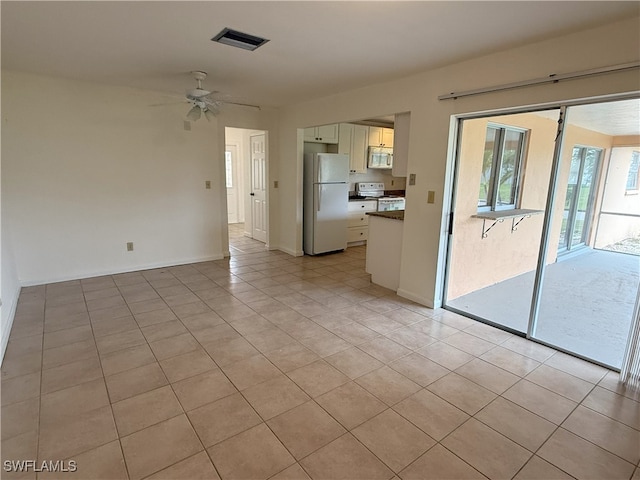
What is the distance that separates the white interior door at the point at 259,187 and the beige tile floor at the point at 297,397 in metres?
2.92

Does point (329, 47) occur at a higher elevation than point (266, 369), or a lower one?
higher

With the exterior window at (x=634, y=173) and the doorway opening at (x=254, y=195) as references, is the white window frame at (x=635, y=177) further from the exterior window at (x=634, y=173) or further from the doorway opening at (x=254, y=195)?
the doorway opening at (x=254, y=195)

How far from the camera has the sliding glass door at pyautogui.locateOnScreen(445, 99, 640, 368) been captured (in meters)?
3.28

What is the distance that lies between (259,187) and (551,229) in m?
4.57

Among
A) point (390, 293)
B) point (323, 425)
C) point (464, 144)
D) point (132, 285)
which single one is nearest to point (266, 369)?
point (323, 425)

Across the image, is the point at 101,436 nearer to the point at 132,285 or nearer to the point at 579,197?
the point at 132,285

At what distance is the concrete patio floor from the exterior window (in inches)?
33.3

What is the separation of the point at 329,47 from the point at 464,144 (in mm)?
1673

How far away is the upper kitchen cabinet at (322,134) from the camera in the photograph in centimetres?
566

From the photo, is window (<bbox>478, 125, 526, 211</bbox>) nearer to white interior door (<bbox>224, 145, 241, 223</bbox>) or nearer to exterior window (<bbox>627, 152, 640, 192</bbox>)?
exterior window (<bbox>627, 152, 640, 192</bbox>)

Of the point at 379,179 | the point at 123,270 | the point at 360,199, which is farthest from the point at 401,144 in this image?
the point at 123,270

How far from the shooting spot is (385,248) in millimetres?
4188

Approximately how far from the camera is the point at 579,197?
14.9 feet

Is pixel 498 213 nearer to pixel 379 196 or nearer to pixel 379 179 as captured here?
pixel 379 196
